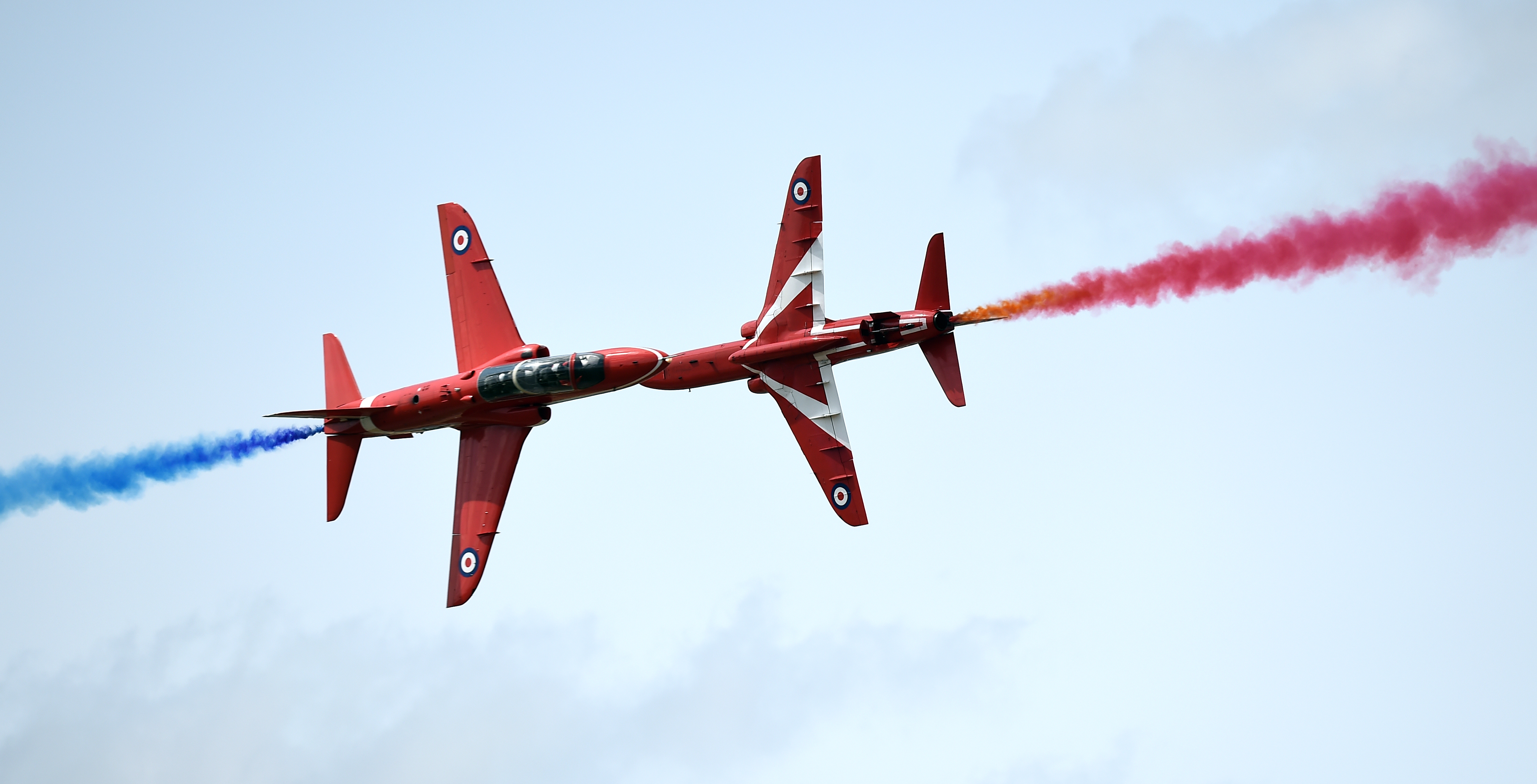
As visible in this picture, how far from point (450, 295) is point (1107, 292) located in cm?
1749

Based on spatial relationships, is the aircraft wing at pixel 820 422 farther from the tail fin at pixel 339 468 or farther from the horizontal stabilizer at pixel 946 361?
the tail fin at pixel 339 468

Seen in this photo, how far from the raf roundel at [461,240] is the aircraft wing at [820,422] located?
9362 millimetres

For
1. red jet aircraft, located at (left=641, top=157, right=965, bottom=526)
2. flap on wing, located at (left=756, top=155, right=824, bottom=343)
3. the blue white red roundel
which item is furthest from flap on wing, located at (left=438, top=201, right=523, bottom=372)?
the blue white red roundel

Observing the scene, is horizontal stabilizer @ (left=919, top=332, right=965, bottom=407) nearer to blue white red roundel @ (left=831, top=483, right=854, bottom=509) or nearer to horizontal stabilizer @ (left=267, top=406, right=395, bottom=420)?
blue white red roundel @ (left=831, top=483, right=854, bottom=509)

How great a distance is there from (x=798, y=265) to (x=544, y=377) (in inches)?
276

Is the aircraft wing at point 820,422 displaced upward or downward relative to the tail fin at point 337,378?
downward

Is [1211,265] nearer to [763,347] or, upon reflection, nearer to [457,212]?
[763,347]

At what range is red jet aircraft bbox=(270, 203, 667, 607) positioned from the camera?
157ft

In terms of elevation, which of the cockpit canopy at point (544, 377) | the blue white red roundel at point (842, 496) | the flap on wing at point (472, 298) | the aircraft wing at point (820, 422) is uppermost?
the flap on wing at point (472, 298)

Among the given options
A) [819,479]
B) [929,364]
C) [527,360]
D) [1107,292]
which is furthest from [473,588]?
[1107,292]

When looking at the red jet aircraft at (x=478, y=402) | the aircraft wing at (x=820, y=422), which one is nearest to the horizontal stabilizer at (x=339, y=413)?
the red jet aircraft at (x=478, y=402)

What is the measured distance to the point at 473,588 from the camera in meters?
48.8

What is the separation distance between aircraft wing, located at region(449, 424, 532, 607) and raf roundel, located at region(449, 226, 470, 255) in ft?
16.5

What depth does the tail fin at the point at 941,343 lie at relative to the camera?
46.2 m
